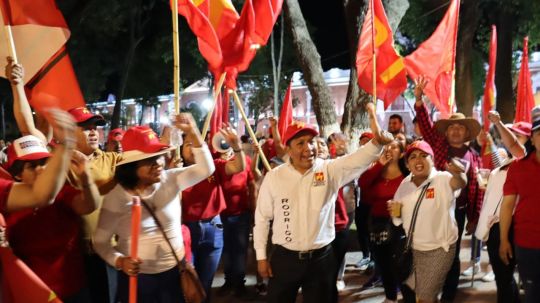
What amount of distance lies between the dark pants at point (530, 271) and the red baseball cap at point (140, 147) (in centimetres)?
273

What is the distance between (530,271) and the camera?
3.90 m

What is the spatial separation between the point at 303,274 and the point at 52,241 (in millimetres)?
1734

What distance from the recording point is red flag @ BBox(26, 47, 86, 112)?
4.57 meters

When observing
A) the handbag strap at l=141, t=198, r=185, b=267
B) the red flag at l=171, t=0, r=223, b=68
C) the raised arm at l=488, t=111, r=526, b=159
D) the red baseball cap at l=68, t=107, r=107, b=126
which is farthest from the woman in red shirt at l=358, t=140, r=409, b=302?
the red baseball cap at l=68, t=107, r=107, b=126

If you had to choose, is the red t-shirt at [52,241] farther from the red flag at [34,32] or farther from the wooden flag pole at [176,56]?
the red flag at [34,32]

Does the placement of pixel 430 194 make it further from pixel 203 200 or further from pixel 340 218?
pixel 203 200

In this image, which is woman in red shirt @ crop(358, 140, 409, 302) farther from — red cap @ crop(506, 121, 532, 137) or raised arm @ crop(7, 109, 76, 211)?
raised arm @ crop(7, 109, 76, 211)

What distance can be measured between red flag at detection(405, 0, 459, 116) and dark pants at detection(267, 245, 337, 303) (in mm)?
4202

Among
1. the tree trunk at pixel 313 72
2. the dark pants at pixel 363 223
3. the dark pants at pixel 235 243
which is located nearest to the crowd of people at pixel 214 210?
the dark pants at pixel 235 243

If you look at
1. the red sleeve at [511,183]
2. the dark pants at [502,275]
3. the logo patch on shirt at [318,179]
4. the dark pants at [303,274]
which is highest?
the logo patch on shirt at [318,179]

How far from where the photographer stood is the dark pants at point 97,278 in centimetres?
380

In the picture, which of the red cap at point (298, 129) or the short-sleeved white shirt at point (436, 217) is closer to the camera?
the red cap at point (298, 129)

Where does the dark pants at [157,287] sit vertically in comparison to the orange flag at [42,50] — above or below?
below

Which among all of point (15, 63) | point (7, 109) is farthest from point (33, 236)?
point (7, 109)
